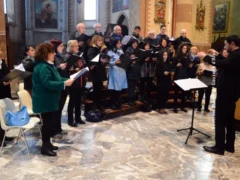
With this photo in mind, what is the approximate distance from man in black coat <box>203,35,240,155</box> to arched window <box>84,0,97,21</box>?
46.7ft

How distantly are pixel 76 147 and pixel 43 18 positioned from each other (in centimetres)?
1450

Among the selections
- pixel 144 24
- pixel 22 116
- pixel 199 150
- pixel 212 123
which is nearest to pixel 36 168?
pixel 22 116

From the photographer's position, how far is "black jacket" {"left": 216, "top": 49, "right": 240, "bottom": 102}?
397cm

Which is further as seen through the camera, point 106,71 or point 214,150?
point 106,71

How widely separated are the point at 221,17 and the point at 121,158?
14.8 meters

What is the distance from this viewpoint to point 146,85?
23.8 ft

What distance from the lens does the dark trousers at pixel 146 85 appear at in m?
7.09

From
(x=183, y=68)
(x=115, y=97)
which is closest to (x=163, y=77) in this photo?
(x=183, y=68)

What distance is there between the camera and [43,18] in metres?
17.3

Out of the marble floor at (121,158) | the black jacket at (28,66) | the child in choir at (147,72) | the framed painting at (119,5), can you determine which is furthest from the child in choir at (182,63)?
the framed painting at (119,5)

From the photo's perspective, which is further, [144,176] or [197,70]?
[197,70]

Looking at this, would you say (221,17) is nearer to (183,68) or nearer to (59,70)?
(183,68)

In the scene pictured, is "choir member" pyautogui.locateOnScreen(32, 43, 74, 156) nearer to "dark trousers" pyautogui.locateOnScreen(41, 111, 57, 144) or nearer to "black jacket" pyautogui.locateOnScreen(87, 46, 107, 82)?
"dark trousers" pyautogui.locateOnScreen(41, 111, 57, 144)

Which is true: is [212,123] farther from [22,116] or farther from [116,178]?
[22,116]
